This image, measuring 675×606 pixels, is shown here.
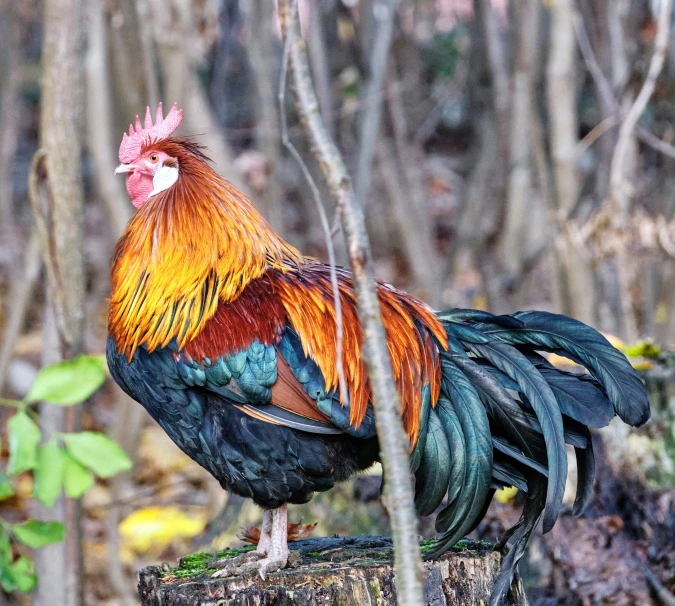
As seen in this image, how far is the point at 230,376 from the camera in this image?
290cm

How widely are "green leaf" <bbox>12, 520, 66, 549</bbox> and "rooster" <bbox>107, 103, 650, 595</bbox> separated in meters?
0.84

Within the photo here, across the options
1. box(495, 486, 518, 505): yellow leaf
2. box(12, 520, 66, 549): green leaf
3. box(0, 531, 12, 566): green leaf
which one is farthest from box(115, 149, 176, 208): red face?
box(495, 486, 518, 505): yellow leaf

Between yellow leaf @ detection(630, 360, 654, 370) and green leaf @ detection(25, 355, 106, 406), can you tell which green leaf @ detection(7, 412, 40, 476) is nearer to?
green leaf @ detection(25, 355, 106, 406)

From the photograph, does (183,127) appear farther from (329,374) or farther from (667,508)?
(667,508)

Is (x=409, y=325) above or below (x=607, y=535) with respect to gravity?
above

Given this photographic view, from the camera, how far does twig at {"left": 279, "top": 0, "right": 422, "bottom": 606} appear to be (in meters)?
1.92

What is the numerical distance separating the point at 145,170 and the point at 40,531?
1.59 meters

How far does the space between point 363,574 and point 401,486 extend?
0.97 metres

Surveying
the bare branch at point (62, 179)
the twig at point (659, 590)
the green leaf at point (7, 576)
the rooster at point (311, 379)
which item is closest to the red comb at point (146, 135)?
the rooster at point (311, 379)

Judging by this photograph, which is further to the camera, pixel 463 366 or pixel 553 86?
pixel 553 86

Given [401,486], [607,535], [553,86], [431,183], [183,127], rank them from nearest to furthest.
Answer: [401,486]
[607,535]
[183,127]
[553,86]
[431,183]

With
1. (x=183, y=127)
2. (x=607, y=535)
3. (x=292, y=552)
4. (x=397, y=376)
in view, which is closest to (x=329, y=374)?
(x=397, y=376)

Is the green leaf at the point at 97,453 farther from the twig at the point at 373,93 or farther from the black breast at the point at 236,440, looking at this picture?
the twig at the point at 373,93

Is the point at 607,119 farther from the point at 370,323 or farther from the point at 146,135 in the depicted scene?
the point at 370,323
